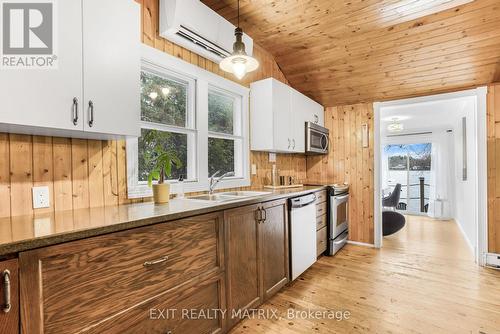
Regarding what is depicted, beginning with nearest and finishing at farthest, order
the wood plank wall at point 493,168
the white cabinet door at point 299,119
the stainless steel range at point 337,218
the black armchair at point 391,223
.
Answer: the wood plank wall at point 493,168 < the white cabinet door at point 299,119 < the stainless steel range at point 337,218 < the black armchair at point 391,223

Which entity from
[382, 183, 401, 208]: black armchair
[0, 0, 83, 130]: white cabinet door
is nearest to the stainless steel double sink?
[0, 0, 83, 130]: white cabinet door

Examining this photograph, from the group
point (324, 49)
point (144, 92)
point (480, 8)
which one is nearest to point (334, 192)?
point (324, 49)

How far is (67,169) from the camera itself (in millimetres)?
1561

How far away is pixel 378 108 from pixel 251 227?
9.82ft

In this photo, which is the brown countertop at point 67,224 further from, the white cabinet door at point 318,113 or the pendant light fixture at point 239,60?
the white cabinet door at point 318,113

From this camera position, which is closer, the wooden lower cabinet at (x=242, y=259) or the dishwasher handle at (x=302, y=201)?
the wooden lower cabinet at (x=242, y=259)

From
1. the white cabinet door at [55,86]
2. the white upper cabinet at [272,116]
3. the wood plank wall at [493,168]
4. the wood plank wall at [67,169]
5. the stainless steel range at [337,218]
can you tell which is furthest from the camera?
the stainless steel range at [337,218]

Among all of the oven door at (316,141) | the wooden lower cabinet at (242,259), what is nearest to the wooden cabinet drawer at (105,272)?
the wooden lower cabinet at (242,259)

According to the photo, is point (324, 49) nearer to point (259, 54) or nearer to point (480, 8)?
point (259, 54)

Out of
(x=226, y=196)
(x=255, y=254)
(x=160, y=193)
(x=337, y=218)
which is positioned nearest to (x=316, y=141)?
(x=337, y=218)

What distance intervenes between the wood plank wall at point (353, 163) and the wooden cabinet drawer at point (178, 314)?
2944 millimetres

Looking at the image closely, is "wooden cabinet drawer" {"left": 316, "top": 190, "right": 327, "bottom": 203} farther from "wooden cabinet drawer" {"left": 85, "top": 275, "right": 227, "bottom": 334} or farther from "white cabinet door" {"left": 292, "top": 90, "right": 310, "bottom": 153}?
"wooden cabinet drawer" {"left": 85, "top": 275, "right": 227, "bottom": 334}

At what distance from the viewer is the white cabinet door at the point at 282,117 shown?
9.87 feet

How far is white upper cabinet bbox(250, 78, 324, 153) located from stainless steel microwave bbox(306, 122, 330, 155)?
1.07ft
